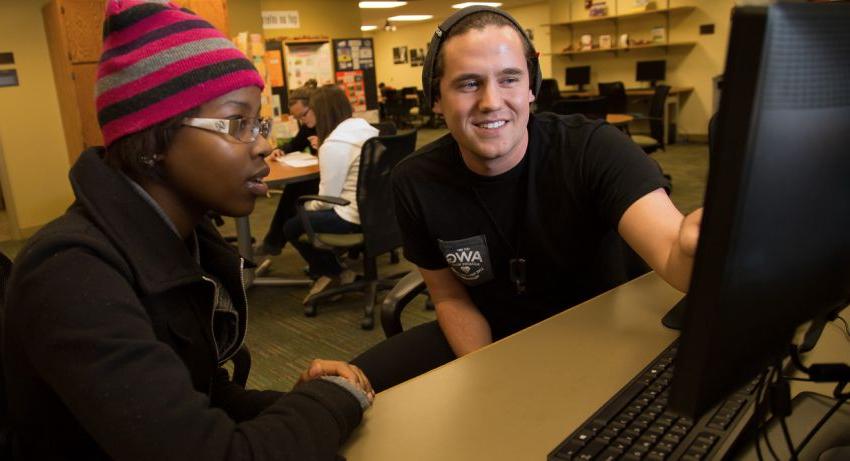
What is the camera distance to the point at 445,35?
1314 mm

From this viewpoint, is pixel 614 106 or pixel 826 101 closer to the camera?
pixel 826 101

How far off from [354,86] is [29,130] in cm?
388

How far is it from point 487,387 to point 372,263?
2.62 meters

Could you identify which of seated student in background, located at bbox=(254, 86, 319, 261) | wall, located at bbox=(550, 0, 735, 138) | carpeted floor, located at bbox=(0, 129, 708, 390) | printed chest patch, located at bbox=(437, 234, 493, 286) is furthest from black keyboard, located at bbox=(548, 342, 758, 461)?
wall, located at bbox=(550, 0, 735, 138)

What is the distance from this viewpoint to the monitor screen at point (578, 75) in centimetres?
1093

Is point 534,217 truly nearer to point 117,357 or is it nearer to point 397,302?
point 397,302

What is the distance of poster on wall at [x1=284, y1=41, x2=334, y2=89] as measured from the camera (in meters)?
7.77

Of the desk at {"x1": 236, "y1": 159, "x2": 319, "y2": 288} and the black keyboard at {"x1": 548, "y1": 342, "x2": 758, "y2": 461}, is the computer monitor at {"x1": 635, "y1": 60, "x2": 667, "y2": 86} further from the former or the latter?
Result: the black keyboard at {"x1": 548, "y1": 342, "x2": 758, "y2": 461}

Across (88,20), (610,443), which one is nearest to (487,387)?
(610,443)

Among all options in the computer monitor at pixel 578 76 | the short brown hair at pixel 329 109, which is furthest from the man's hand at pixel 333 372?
the computer monitor at pixel 578 76

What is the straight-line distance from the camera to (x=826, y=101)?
445 millimetres

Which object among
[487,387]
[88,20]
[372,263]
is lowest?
[372,263]

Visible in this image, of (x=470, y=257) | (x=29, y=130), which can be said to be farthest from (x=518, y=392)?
(x=29, y=130)

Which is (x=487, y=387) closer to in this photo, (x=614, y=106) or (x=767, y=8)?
(x=767, y=8)
